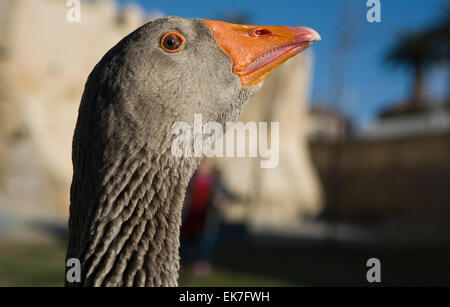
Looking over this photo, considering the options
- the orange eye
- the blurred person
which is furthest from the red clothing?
the orange eye

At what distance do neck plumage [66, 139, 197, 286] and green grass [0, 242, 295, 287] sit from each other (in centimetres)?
464

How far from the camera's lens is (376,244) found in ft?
40.2

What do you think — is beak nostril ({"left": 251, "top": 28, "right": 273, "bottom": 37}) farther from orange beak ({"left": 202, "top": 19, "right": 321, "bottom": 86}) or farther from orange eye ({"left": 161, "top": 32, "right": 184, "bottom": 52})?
orange eye ({"left": 161, "top": 32, "right": 184, "bottom": 52})

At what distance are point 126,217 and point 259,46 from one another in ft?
3.47

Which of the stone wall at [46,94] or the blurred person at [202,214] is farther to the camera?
the stone wall at [46,94]

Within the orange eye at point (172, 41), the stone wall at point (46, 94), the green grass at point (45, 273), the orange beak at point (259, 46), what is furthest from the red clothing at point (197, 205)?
the stone wall at point (46, 94)

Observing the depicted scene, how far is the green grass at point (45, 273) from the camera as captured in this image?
6359 millimetres

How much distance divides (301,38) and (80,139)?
1.16 m

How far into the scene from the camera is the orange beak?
7.07 ft

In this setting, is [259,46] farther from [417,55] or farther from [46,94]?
[417,55]

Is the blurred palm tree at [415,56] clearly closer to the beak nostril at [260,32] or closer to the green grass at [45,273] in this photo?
the green grass at [45,273]

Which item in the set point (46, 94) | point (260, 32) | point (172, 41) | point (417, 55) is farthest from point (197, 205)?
point (417, 55)

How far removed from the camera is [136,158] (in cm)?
193

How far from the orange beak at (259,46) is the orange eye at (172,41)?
207 mm
